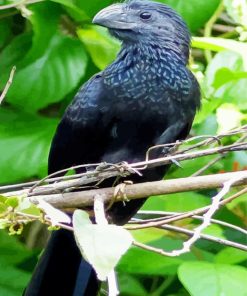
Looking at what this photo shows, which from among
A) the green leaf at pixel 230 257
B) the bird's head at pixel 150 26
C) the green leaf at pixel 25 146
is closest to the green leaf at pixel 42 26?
the green leaf at pixel 25 146

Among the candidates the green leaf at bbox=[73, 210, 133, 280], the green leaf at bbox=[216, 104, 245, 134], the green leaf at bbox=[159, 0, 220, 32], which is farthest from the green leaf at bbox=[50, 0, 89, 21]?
the green leaf at bbox=[73, 210, 133, 280]

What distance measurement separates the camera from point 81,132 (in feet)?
7.25

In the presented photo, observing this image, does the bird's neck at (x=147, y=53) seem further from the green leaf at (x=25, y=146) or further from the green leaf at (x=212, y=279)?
the green leaf at (x=212, y=279)

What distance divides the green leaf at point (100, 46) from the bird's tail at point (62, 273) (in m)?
0.53

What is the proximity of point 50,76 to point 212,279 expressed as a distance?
83 cm

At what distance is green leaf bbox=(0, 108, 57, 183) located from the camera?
98.0 inches

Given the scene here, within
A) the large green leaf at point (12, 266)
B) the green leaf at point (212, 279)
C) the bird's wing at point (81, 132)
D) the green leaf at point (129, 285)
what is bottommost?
the green leaf at point (129, 285)

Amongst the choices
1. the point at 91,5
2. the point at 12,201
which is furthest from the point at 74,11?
the point at 12,201

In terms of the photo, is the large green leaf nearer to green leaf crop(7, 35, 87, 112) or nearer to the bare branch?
green leaf crop(7, 35, 87, 112)

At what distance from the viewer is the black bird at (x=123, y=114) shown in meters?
2.17

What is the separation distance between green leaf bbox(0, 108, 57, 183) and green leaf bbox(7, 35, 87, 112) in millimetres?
47

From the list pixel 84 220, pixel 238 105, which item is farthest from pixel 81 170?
pixel 84 220

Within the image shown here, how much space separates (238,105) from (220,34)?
0.68 metres

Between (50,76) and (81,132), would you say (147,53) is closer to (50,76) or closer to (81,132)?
(81,132)
